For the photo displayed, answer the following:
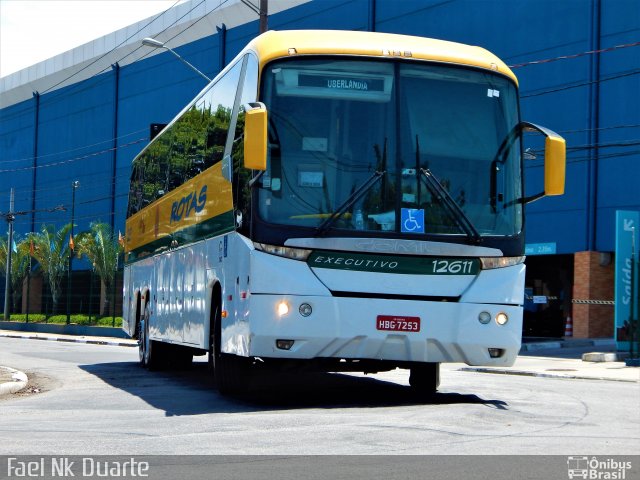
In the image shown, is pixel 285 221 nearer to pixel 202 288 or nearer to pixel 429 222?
pixel 429 222

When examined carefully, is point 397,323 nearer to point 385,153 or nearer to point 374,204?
point 374,204

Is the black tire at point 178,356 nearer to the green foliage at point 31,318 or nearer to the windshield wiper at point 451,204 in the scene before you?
the windshield wiper at point 451,204

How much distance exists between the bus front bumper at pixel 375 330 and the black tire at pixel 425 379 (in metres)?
1.93

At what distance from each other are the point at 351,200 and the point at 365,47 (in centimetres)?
191

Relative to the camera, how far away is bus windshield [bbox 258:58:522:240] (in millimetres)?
12289

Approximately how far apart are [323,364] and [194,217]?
3.95 m

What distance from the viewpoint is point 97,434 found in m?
10.2

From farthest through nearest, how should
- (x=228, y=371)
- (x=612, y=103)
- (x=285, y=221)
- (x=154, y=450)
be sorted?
(x=612, y=103) < (x=228, y=371) < (x=285, y=221) < (x=154, y=450)

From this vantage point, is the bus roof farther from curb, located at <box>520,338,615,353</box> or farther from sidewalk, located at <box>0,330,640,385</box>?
curb, located at <box>520,338,615,353</box>

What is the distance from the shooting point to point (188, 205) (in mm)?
16641

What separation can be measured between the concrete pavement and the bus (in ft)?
19.4

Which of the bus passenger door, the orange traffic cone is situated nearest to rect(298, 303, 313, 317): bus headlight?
the bus passenger door

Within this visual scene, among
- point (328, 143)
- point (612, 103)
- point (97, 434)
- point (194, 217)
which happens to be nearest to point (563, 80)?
point (612, 103)

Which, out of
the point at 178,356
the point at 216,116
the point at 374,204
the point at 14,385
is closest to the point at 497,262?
the point at 374,204
